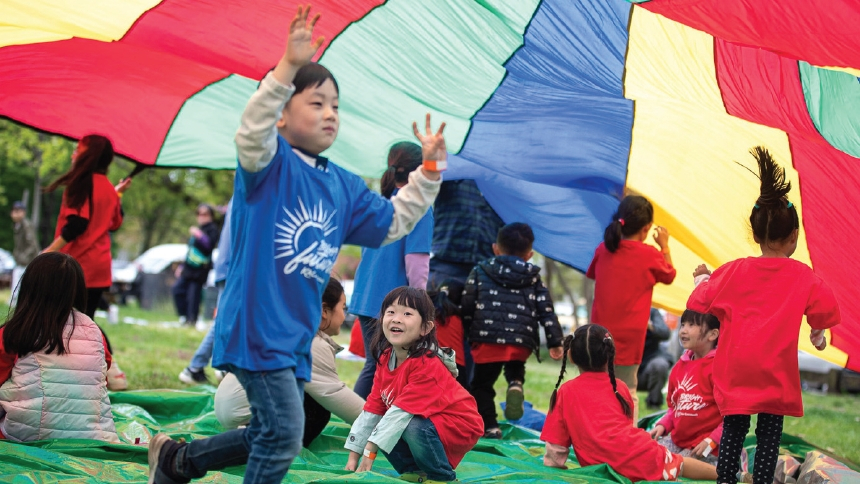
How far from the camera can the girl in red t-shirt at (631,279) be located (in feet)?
16.1

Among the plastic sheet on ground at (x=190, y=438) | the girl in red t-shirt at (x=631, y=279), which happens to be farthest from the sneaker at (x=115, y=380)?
the girl in red t-shirt at (x=631, y=279)

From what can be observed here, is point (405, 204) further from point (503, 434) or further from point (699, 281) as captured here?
point (503, 434)

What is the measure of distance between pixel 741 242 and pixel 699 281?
139cm

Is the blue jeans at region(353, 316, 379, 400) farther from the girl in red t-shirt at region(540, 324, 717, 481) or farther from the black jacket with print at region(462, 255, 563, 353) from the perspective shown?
the girl in red t-shirt at region(540, 324, 717, 481)

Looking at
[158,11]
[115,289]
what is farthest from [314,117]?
[115,289]

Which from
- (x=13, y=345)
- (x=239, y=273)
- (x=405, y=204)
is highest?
(x=405, y=204)

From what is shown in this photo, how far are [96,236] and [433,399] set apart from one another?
7.74 feet

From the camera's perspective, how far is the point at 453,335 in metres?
4.95

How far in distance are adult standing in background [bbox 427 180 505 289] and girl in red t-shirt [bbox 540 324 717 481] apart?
45.8 inches

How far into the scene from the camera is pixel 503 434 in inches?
202

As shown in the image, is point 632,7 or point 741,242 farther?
point 741,242

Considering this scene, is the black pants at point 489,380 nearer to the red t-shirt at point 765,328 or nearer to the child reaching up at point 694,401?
the child reaching up at point 694,401

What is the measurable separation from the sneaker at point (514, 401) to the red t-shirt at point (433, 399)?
1253 mm

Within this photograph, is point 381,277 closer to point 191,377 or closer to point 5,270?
point 191,377
